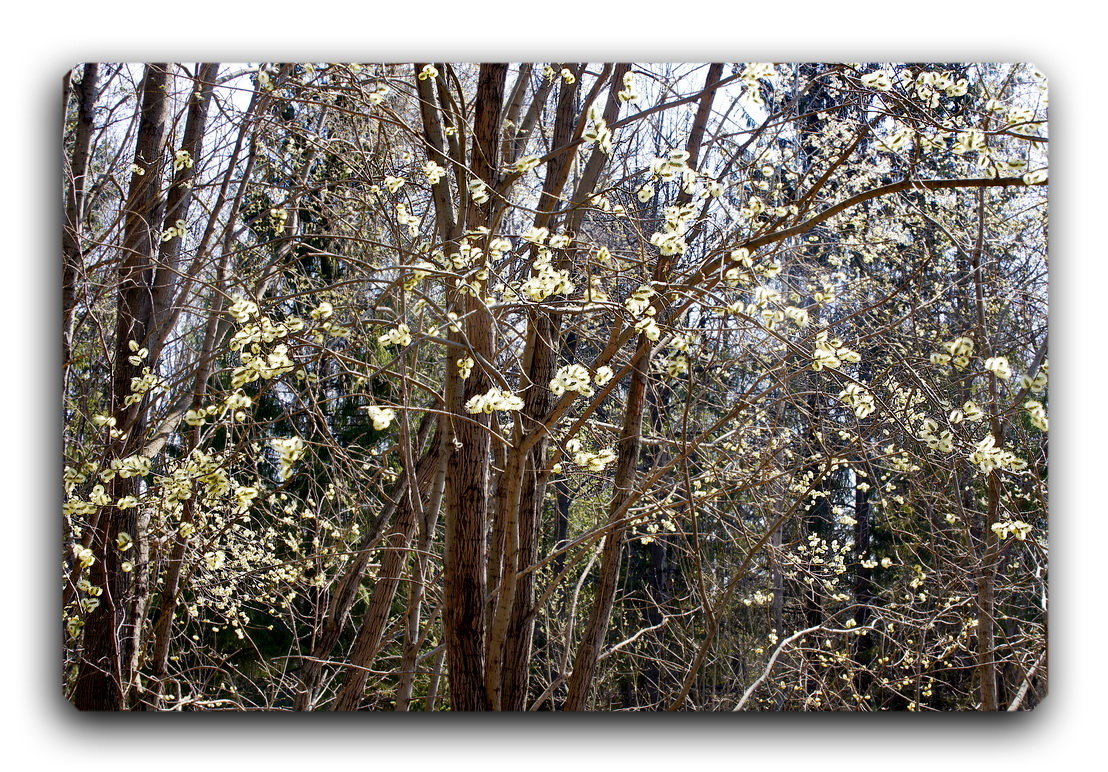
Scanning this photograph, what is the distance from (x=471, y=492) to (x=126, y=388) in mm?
894

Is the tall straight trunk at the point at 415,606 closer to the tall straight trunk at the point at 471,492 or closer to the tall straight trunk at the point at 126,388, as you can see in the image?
the tall straight trunk at the point at 471,492

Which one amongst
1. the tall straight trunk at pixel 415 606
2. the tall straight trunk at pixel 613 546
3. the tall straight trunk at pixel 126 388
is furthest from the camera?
the tall straight trunk at pixel 415 606

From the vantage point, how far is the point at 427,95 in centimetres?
200

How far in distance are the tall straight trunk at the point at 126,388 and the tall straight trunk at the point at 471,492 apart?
739 mm

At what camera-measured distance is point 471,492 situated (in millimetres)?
2035

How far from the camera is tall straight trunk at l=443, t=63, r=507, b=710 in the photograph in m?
2.00

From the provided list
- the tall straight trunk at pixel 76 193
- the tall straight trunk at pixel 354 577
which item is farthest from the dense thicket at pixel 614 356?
the tall straight trunk at pixel 354 577

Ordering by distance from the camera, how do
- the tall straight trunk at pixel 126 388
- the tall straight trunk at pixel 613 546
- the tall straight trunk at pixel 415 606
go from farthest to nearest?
the tall straight trunk at pixel 415 606 → the tall straight trunk at pixel 613 546 → the tall straight trunk at pixel 126 388

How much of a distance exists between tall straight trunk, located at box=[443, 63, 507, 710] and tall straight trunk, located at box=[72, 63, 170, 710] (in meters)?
0.74

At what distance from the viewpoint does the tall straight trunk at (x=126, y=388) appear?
1974 mm

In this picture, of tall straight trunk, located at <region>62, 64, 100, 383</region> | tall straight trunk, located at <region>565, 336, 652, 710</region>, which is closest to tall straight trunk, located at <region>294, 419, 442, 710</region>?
tall straight trunk, located at <region>565, 336, 652, 710</region>
